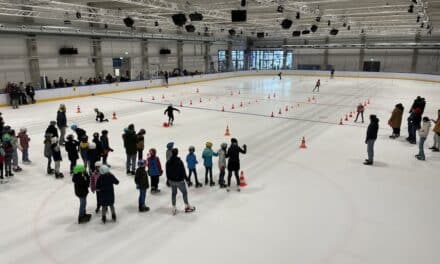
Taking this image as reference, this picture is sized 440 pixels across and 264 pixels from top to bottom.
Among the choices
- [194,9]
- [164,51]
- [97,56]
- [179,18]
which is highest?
[194,9]

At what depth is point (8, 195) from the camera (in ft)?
24.1

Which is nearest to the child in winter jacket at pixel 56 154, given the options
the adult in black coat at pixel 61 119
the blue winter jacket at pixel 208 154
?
the adult in black coat at pixel 61 119

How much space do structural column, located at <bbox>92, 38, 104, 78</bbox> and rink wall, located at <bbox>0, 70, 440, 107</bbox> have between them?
3.11 metres

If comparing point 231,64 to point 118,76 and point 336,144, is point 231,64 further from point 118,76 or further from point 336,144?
point 336,144

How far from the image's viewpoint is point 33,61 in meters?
24.2

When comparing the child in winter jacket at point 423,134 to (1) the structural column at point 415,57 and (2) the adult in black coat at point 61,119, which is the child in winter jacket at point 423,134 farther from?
(1) the structural column at point 415,57

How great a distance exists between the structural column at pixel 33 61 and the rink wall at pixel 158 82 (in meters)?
2.82

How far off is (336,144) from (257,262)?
7614mm

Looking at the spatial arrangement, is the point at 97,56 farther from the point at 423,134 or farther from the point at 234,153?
the point at 423,134

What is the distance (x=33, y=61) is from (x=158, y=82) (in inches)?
413

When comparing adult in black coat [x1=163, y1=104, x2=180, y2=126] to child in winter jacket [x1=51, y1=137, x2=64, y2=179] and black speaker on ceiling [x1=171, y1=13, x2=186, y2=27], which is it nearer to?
black speaker on ceiling [x1=171, y1=13, x2=186, y2=27]

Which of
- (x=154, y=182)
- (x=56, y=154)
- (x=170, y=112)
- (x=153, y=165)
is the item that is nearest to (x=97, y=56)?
(x=170, y=112)

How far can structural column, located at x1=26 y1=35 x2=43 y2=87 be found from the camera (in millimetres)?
23719

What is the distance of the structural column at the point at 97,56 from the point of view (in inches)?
1128
